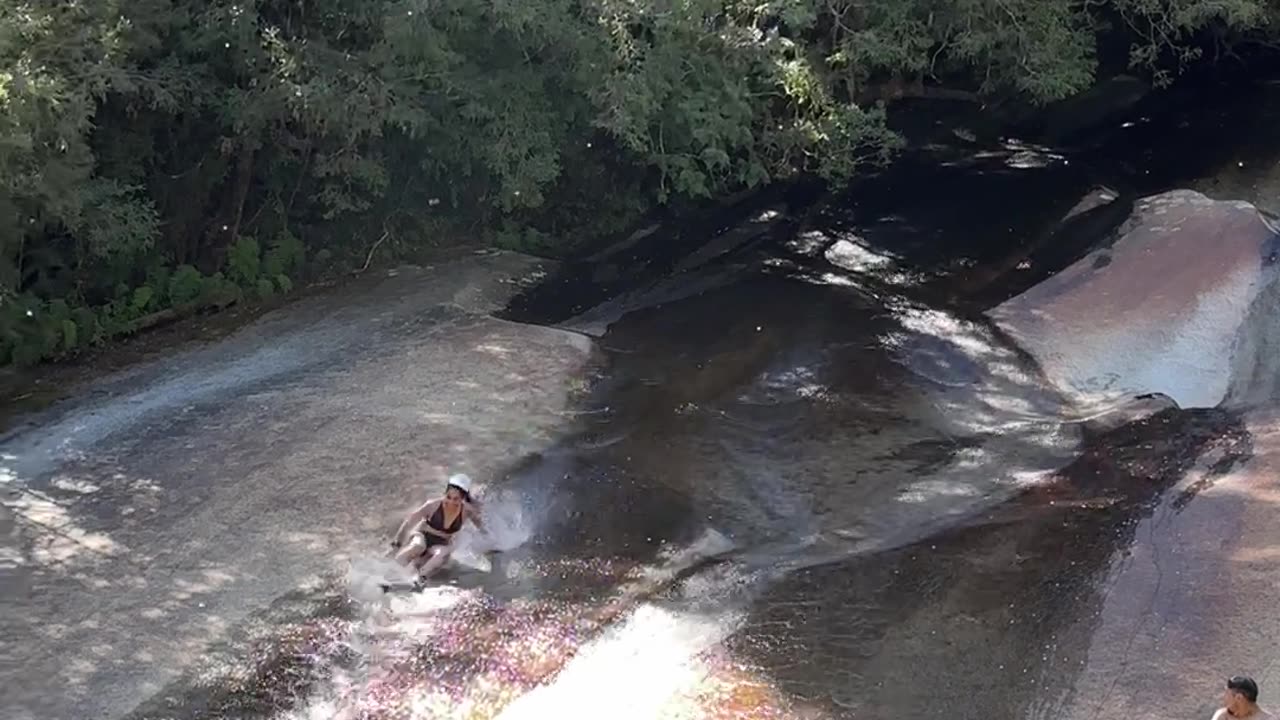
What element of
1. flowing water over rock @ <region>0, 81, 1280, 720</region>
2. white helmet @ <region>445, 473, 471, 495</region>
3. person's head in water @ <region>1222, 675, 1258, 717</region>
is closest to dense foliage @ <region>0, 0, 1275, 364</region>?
flowing water over rock @ <region>0, 81, 1280, 720</region>

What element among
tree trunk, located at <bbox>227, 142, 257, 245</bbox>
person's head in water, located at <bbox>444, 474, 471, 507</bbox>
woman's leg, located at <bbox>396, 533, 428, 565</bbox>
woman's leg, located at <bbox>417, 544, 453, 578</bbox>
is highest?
tree trunk, located at <bbox>227, 142, 257, 245</bbox>

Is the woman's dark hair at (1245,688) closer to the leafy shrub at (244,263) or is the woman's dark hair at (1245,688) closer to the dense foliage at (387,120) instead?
the dense foliage at (387,120)

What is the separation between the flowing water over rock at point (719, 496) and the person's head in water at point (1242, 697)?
0.69 m

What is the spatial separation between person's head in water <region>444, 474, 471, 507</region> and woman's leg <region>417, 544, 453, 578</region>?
0.38 m

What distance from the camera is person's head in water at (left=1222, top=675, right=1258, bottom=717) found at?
7.76 metres

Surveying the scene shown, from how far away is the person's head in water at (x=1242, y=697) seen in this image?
7.76 meters

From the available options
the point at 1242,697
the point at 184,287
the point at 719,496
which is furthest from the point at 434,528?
the point at 184,287

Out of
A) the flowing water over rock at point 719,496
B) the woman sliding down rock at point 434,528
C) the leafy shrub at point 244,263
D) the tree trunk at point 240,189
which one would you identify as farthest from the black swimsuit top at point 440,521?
the tree trunk at point 240,189

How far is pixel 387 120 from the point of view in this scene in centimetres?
1523

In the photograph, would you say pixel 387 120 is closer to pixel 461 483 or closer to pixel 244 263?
pixel 244 263

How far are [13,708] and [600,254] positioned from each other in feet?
36.7

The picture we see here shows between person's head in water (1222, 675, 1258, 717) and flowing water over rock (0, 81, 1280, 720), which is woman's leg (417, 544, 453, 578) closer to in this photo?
flowing water over rock (0, 81, 1280, 720)

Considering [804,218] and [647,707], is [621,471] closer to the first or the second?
[647,707]

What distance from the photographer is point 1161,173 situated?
20625mm
